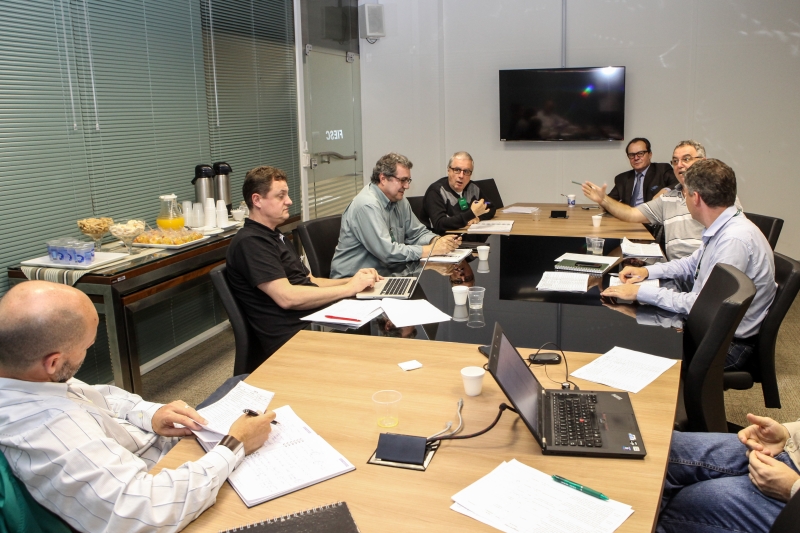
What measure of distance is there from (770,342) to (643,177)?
3.31 meters

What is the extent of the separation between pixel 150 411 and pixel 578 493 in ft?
3.61

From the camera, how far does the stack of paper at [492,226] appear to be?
4402 mm

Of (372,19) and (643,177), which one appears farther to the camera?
(372,19)

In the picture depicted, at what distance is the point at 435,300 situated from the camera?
9.04ft

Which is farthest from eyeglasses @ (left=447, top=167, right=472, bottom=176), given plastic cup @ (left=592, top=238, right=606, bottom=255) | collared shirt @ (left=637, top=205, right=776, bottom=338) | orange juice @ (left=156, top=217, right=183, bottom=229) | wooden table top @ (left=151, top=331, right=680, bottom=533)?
wooden table top @ (left=151, top=331, right=680, bottom=533)

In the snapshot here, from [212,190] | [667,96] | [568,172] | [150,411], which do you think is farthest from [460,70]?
[150,411]

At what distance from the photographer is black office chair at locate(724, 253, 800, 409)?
2.58m

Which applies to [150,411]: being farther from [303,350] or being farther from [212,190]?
[212,190]

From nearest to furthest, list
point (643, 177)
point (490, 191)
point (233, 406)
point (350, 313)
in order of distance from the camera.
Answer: point (233, 406) → point (350, 313) → point (643, 177) → point (490, 191)

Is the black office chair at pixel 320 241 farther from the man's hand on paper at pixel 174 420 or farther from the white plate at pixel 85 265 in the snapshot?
the man's hand on paper at pixel 174 420

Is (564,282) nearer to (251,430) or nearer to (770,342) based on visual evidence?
(770,342)

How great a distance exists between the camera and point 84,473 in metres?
1.26

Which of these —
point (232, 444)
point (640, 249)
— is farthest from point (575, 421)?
point (640, 249)

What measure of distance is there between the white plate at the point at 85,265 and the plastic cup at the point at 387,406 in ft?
6.84
